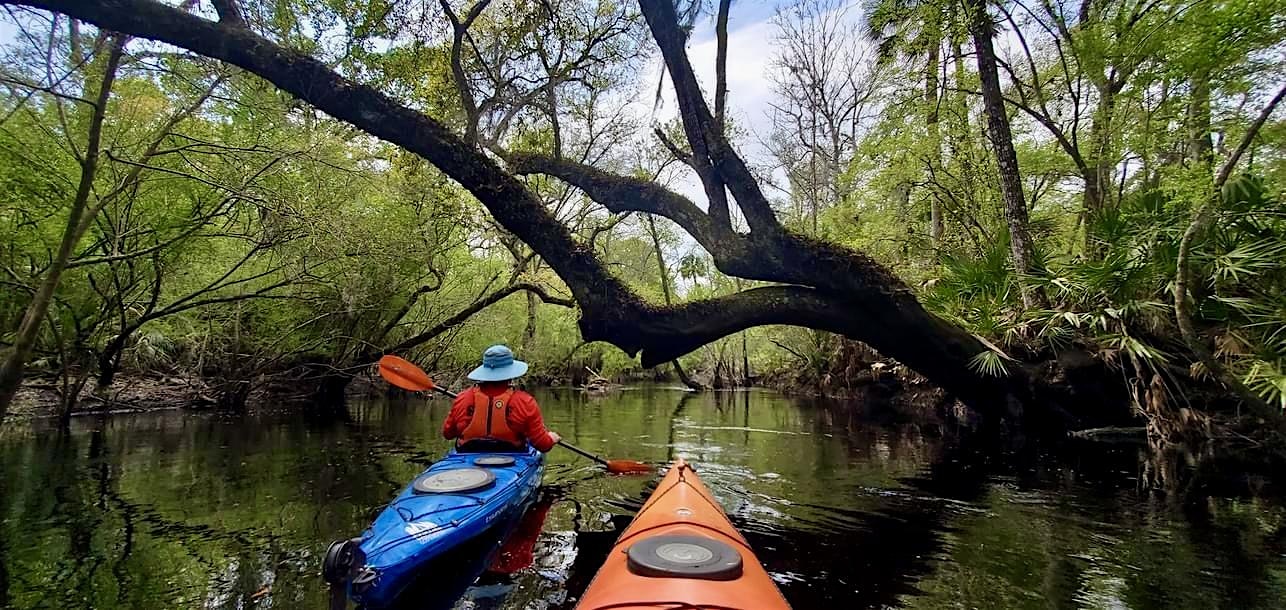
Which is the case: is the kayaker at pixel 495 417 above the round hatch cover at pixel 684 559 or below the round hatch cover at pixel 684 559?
above

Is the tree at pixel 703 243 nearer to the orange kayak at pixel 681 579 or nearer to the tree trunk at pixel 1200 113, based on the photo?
the tree trunk at pixel 1200 113

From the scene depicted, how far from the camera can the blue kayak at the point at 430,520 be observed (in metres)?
2.72

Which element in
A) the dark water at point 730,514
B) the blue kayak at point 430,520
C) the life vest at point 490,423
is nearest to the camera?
the blue kayak at point 430,520

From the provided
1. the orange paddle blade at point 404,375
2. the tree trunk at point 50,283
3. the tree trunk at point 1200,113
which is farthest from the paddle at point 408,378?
the tree trunk at point 1200,113

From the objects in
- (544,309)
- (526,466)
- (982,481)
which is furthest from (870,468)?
(544,309)

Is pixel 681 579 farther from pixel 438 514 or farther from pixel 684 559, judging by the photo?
pixel 438 514

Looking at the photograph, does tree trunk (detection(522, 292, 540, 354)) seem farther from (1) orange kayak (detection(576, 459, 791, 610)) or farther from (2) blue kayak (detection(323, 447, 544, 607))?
(1) orange kayak (detection(576, 459, 791, 610))

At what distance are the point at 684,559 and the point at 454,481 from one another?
2.12m

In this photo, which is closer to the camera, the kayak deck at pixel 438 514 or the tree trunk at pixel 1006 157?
the kayak deck at pixel 438 514

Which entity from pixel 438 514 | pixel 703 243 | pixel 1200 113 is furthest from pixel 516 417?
pixel 1200 113

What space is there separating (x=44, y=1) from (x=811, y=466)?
870 centimetres

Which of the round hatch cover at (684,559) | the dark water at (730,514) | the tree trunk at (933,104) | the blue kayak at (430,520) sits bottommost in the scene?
the dark water at (730,514)

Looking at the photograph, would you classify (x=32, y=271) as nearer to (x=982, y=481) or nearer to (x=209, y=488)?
(x=209, y=488)

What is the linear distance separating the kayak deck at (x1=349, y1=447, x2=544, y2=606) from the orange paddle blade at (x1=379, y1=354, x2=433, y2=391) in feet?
7.56
